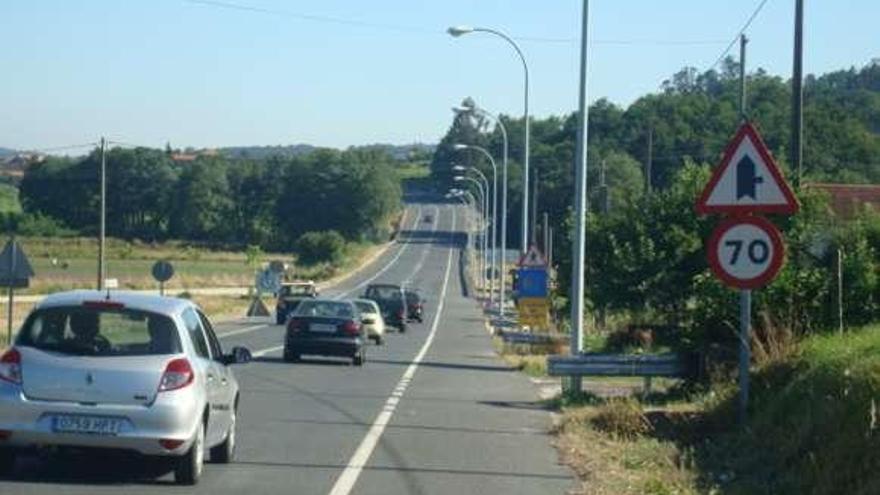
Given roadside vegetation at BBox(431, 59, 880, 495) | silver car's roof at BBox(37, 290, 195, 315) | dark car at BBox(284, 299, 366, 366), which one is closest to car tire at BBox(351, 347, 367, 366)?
dark car at BBox(284, 299, 366, 366)

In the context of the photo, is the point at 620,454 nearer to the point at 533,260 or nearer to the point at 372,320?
the point at 533,260

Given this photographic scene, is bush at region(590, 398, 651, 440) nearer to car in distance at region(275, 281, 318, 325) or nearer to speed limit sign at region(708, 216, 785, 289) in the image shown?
speed limit sign at region(708, 216, 785, 289)

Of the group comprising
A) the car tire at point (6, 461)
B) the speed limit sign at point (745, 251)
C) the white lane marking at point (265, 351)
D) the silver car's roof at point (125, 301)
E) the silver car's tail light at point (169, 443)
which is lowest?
the white lane marking at point (265, 351)

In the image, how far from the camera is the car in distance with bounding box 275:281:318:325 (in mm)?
63094

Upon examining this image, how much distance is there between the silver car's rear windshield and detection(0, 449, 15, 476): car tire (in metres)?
0.90

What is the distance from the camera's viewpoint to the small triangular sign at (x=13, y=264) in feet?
116

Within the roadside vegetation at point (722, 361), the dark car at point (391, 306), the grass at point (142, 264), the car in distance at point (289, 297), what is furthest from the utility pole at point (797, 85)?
the grass at point (142, 264)

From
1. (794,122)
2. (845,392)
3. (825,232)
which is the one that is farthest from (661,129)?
(845,392)

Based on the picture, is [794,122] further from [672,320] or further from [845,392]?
[845,392]

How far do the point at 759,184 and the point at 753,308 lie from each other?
7407mm

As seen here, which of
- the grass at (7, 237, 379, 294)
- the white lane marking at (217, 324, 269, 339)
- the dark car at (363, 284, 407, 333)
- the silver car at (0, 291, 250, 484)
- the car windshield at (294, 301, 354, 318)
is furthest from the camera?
the grass at (7, 237, 379, 294)

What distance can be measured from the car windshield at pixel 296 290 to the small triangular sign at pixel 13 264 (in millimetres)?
29889

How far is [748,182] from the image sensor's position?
44.3 feet

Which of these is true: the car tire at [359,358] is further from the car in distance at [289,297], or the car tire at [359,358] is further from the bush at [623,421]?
the car in distance at [289,297]
